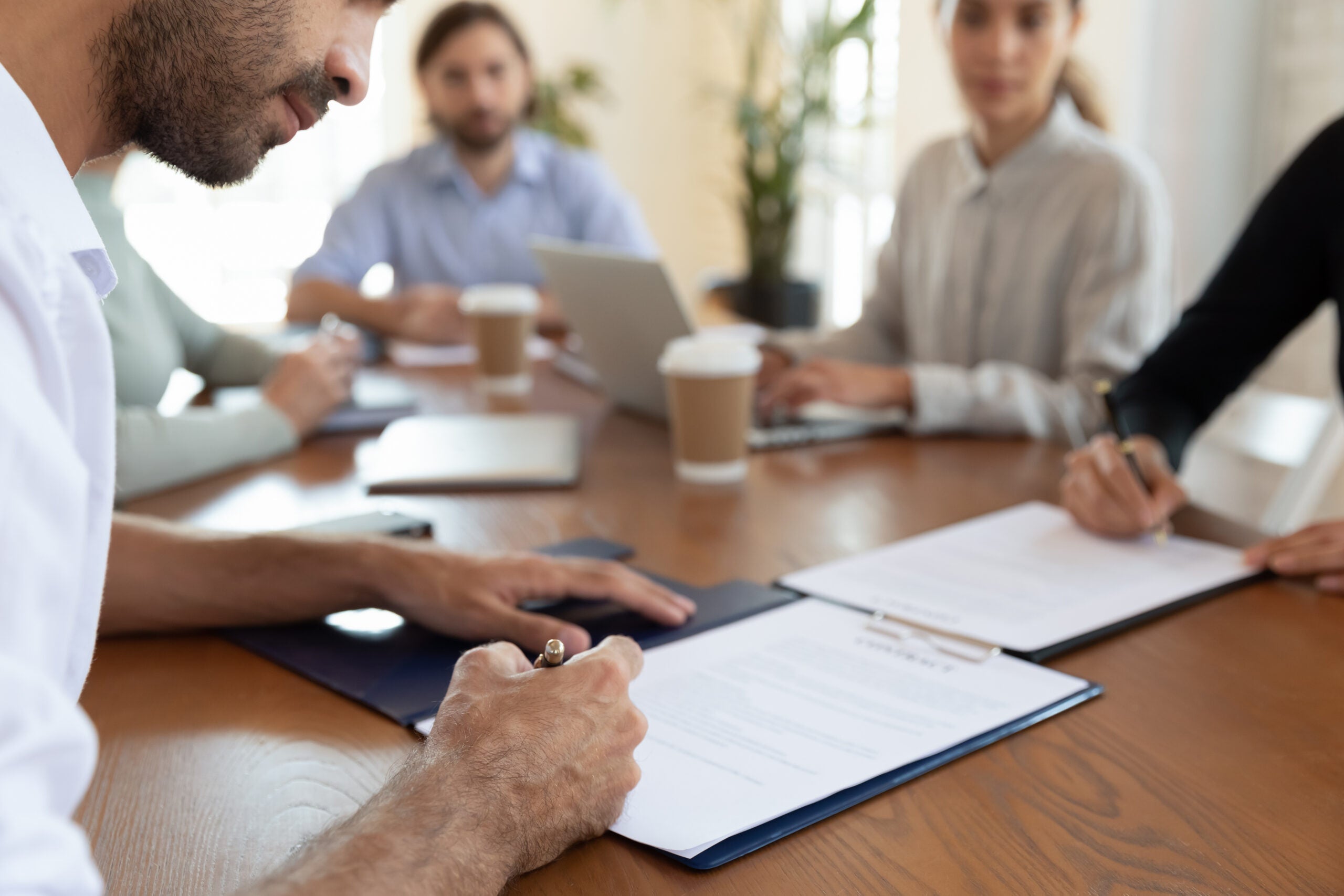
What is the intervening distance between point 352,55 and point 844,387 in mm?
922

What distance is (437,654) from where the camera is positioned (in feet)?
2.68

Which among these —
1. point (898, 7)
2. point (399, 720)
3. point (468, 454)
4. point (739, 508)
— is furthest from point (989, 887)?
point (898, 7)

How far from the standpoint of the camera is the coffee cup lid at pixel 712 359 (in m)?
1.24

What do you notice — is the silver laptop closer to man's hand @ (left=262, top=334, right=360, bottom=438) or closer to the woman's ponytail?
man's hand @ (left=262, top=334, right=360, bottom=438)

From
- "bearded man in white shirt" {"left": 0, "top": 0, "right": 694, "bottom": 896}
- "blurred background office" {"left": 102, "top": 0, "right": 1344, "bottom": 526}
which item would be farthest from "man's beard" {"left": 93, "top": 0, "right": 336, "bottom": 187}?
"blurred background office" {"left": 102, "top": 0, "right": 1344, "bottom": 526}

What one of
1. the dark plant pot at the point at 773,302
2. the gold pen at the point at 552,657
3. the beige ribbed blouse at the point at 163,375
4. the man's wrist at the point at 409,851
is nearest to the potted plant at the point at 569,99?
the dark plant pot at the point at 773,302

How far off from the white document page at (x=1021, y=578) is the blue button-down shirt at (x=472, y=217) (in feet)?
6.12

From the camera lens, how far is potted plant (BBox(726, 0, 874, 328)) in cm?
375

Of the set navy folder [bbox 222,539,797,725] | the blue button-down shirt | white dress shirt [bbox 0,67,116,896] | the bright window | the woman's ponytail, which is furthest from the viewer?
the bright window

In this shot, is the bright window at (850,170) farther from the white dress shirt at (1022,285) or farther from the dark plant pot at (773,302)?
the white dress shirt at (1022,285)

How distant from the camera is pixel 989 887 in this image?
Answer: 21.6 inches

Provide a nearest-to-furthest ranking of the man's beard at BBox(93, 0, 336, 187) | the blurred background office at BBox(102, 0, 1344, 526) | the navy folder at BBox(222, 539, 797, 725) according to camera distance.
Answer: the man's beard at BBox(93, 0, 336, 187), the navy folder at BBox(222, 539, 797, 725), the blurred background office at BBox(102, 0, 1344, 526)

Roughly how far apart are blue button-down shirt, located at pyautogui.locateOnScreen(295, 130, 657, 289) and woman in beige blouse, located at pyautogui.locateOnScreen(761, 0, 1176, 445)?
3.01 feet

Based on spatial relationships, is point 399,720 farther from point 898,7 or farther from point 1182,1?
point 898,7
